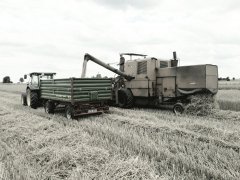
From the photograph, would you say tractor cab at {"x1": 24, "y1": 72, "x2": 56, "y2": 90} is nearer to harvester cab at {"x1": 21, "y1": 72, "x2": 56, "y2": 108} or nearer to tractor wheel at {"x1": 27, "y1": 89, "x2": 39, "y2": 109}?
harvester cab at {"x1": 21, "y1": 72, "x2": 56, "y2": 108}

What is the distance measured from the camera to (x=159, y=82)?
442 inches

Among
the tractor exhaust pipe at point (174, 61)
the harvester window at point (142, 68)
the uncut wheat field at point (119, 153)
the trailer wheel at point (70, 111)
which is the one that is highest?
the tractor exhaust pipe at point (174, 61)

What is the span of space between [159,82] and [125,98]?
200 centimetres

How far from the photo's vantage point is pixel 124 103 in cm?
1217

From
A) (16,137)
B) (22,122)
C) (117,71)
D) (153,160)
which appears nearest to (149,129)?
(153,160)

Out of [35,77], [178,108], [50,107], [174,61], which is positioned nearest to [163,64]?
[174,61]

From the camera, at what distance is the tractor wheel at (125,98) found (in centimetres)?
1200

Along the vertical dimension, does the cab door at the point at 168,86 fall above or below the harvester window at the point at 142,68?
below

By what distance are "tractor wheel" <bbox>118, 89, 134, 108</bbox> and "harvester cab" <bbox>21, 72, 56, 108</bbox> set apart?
442cm

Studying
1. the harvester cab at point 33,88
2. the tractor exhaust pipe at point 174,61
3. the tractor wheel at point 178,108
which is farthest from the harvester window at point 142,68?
the harvester cab at point 33,88

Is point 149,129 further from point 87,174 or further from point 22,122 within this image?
point 22,122

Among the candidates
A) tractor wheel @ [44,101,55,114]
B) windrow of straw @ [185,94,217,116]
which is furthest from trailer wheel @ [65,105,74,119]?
windrow of straw @ [185,94,217,116]

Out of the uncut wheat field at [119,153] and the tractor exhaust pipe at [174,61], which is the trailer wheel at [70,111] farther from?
the tractor exhaust pipe at [174,61]

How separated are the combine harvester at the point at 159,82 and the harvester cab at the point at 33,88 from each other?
107 inches
